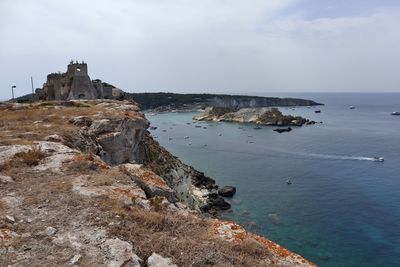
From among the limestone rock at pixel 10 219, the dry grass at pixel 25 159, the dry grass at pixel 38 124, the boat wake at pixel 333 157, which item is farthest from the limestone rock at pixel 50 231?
the boat wake at pixel 333 157

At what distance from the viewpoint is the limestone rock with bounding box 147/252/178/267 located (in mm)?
8094

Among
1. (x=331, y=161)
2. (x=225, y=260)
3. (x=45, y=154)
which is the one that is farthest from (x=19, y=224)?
(x=331, y=161)

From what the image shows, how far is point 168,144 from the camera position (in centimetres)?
11219

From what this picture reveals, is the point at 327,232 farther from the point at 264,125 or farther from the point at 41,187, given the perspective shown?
the point at 264,125

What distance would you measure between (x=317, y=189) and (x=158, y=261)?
54.9 metres

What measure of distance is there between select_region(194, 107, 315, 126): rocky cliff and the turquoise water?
38.5 m

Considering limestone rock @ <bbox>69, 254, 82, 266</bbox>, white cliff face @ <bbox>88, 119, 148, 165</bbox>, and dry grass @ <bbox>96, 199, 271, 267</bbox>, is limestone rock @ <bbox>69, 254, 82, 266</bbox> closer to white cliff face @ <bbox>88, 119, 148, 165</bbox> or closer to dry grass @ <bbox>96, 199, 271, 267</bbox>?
dry grass @ <bbox>96, 199, 271, 267</bbox>

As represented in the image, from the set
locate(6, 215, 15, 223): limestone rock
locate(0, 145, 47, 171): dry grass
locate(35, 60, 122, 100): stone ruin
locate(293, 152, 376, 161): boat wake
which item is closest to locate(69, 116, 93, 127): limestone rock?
locate(0, 145, 47, 171): dry grass

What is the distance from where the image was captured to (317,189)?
5906cm

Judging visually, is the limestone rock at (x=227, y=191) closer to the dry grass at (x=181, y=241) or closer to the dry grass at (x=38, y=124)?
the dry grass at (x=38, y=124)

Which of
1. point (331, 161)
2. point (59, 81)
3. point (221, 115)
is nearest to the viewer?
point (59, 81)

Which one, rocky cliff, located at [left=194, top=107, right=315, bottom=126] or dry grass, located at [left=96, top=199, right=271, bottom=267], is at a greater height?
dry grass, located at [left=96, top=199, right=271, bottom=267]

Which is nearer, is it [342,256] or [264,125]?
[342,256]

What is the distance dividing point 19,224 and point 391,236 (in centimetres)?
4258
